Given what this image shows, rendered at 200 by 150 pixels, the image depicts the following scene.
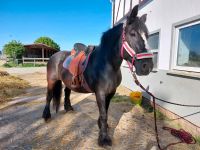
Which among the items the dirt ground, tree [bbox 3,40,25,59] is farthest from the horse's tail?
tree [bbox 3,40,25,59]

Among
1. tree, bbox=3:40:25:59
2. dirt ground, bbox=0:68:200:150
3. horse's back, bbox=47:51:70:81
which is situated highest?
tree, bbox=3:40:25:59

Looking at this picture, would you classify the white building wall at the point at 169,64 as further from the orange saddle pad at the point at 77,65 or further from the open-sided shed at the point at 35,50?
the open-sided shed at the point at 35,50

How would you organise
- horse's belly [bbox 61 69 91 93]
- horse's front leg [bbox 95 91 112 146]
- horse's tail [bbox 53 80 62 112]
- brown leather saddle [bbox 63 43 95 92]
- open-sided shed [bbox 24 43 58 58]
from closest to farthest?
horse's front leg [bbox 95 91 112 146], brown leather saddle [bbox 63 43 95 92], horse's belly [bbox 61 69 91 93], horse's tail [bbox 53 80 62 112], open-sided shed [bbox 24 43 58 58]

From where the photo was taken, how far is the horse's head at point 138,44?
2.66m

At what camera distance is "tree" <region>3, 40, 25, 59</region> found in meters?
Result: 35.0

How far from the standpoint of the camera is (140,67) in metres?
2.68

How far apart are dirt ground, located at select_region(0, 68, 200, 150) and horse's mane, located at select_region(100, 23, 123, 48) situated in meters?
1.64

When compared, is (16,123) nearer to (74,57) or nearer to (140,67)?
(74,57)

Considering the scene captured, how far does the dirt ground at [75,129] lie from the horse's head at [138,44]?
4.71 ft

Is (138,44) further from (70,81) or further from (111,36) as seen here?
(70,81)

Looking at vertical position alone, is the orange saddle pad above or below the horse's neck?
below

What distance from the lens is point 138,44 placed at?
2.69 m

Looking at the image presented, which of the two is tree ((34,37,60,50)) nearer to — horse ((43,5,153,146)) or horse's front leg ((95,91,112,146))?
horse ((43,5,153,146))

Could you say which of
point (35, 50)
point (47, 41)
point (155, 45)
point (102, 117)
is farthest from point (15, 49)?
point (102, 117)
